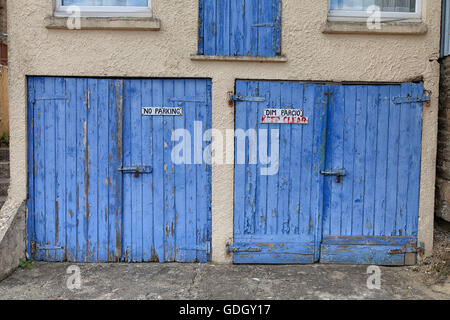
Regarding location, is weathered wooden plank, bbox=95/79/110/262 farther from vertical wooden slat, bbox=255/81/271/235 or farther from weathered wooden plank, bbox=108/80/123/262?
vertical wooden slat, bbox=255/81/271/235

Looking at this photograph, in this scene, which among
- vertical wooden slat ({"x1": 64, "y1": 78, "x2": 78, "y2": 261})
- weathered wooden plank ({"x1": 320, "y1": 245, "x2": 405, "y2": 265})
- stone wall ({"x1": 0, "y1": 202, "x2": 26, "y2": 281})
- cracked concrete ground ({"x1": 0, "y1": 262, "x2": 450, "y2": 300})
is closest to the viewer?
cracked concrete ground ({"x1": 0, "y1": 262, "x2": 450, "y2": 300})

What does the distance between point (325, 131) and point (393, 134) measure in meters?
0.84

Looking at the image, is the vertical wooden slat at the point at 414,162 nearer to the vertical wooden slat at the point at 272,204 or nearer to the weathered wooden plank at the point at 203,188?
the vertical wooden slat at the point at 272,204

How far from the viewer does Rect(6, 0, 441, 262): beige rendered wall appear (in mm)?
4566

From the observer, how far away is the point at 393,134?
15.4 feet

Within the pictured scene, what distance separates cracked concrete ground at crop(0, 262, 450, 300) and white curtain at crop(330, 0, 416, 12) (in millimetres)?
3234

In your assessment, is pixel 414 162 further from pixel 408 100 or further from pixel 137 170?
pixel 137 170

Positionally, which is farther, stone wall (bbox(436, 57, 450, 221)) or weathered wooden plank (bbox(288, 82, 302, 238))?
stone wall (bbox(436, 57, 450, 221))

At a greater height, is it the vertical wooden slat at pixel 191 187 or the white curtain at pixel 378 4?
the white curtain at pixel 378 4

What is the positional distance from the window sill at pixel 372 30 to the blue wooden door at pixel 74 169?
8.75ft

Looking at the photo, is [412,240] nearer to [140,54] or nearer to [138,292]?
[138,292]

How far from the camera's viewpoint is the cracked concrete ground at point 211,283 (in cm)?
398

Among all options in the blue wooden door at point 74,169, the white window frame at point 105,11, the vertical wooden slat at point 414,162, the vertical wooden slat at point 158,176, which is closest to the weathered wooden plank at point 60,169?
the blue wooden door at point 74,169

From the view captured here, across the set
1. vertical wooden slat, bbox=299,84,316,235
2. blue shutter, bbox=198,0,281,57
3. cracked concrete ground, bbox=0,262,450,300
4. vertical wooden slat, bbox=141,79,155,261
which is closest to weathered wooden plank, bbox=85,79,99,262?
cracked concrete ground, bbox=0,262,450,300
